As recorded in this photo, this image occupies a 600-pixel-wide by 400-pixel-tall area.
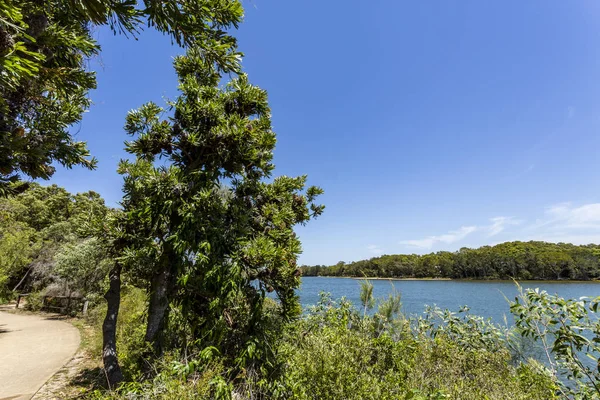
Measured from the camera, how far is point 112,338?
179 inches

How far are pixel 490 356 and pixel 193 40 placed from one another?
5846 mm

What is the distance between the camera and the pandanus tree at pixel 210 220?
3.63m

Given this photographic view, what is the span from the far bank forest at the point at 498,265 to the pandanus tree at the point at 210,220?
128 feet

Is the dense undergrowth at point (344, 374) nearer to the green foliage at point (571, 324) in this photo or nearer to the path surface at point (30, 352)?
the green foliage at point (571, 324)

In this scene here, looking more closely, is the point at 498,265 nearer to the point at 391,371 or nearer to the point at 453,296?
the point at 453,296

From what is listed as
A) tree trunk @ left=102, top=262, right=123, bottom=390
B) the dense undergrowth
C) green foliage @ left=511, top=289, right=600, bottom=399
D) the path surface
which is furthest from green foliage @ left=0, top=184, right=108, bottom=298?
green foliage @ left=511, top=289, right=600, bottom=399

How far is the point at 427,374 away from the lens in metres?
3.52

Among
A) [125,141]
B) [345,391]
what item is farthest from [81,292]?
[345,391]

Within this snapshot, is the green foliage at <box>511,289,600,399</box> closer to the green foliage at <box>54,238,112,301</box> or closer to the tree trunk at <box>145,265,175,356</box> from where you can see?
the tree trunk at <box>145,265,175,356</box>

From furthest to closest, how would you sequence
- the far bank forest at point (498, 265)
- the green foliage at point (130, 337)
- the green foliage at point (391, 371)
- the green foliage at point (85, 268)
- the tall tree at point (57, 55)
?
the far bank forest at point (498, 265) → the green foliage at point (85, 268) → the green foliage at point (130, 337) → the green foliage at point (391, 371) → the tall tree at point (57, 55)

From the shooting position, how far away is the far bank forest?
48.8 m

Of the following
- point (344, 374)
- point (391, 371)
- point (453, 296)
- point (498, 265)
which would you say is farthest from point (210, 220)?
point (498, 265)

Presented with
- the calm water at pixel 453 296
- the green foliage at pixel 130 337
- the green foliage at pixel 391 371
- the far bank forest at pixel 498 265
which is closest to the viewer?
the green foliage at pixel 391 371

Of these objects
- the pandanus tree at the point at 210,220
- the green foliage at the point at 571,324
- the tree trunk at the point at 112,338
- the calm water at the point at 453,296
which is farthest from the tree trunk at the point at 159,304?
the green foliage at the point at 571,324
